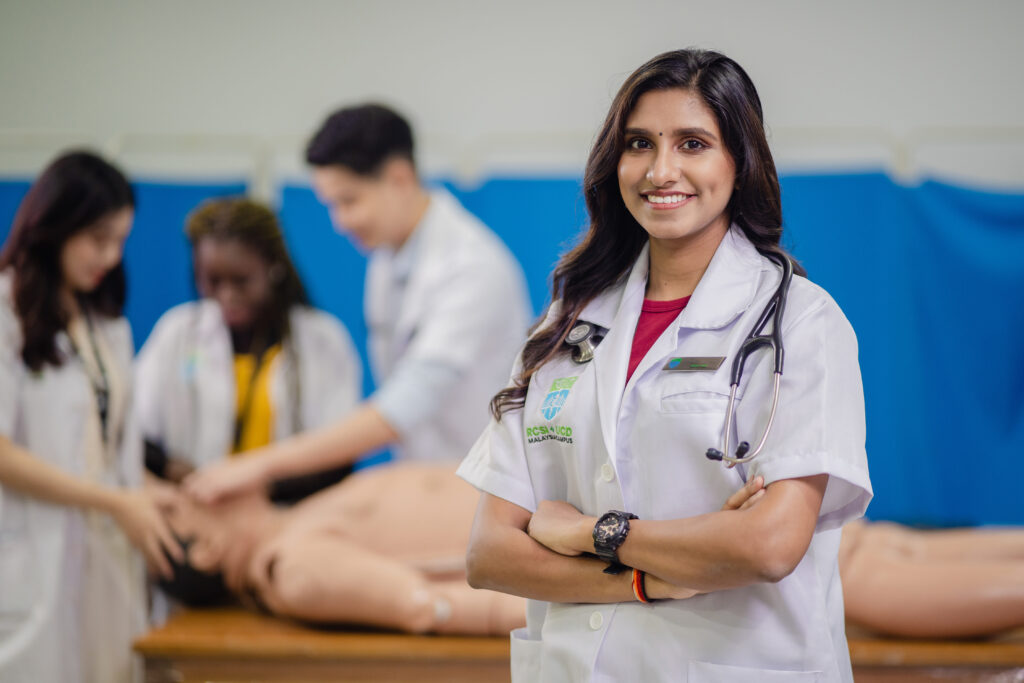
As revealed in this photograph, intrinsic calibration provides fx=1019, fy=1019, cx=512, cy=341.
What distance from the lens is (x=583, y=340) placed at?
1.41 metres

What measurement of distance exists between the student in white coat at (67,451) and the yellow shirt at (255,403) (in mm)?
475

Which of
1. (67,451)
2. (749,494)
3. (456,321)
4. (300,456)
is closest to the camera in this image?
(749,494)

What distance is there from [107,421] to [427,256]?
981 mm

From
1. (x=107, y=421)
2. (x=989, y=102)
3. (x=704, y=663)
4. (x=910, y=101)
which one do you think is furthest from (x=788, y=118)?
(x=704, y=663)

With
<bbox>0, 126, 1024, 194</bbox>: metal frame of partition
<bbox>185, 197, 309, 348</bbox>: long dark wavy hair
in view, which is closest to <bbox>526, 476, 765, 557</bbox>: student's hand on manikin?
<bbox>185, 197, 309, 348</bbox>: long dark wavy hair

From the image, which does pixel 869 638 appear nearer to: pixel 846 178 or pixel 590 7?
pixel 846 178

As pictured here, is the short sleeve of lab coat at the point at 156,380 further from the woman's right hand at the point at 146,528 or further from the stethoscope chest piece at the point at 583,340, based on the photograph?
the stethoscope chest piece at the point at 583,340

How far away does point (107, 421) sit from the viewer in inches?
96.7

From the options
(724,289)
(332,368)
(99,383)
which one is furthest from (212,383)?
(724,289)

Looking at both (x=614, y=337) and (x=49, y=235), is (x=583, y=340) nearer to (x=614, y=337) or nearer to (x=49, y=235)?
(x=614, y=337)

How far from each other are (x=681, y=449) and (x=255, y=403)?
1968 mm

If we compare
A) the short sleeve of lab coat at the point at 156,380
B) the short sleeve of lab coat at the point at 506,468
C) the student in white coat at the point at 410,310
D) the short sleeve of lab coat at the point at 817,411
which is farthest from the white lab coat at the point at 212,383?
the short sleeve of lab coat at the point at 817,411

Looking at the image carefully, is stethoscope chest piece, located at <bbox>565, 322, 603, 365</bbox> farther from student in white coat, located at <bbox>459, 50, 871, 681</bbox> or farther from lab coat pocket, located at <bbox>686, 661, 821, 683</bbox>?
lab coat pocket, located at <bbox>686, 661, 821, 683</bbox>

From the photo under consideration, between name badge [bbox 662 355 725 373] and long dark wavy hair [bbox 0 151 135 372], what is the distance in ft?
5.24
